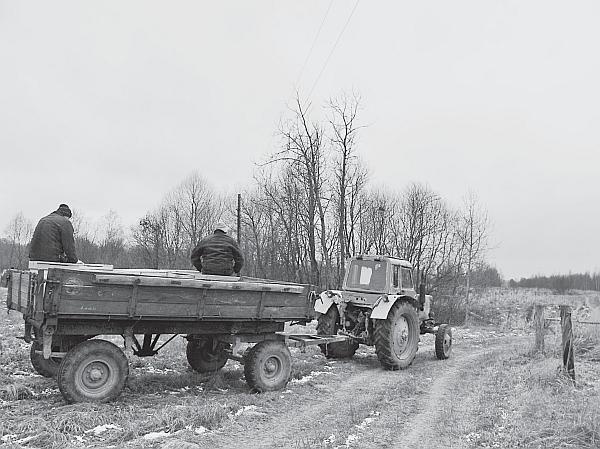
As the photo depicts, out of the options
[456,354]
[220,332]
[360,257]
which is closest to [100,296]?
[220,332]

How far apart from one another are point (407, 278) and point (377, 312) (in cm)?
181

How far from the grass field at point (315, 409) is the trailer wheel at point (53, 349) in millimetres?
149

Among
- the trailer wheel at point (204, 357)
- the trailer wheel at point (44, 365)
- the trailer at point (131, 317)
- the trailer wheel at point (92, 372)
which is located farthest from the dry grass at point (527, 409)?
the trailer wheel at point (44, 365)

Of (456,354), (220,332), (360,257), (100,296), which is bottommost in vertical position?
(456,354)

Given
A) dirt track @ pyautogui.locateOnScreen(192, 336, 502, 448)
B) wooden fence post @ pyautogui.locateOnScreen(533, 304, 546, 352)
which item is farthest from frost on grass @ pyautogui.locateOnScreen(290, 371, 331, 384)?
wooden fence post @ pyautogui.locateOnScreen(533, 304, 546, 352)

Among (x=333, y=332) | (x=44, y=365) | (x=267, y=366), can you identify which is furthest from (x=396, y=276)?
(x=44, y=365)

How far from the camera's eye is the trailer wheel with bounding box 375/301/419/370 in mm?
11023

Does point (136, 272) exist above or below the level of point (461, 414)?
above

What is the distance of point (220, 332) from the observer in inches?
317

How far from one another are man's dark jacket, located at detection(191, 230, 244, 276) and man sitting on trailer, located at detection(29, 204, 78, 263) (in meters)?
1.87

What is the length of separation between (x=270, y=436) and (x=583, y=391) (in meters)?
5.04

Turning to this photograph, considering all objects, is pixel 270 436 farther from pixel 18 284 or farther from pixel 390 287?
pixel 390 287

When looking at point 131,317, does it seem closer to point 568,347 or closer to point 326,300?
point 326,300

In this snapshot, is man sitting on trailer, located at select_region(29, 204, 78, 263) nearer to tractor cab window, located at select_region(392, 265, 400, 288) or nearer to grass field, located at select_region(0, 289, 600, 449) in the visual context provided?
grass field, located at select_region(0, 289, 600, 449)
